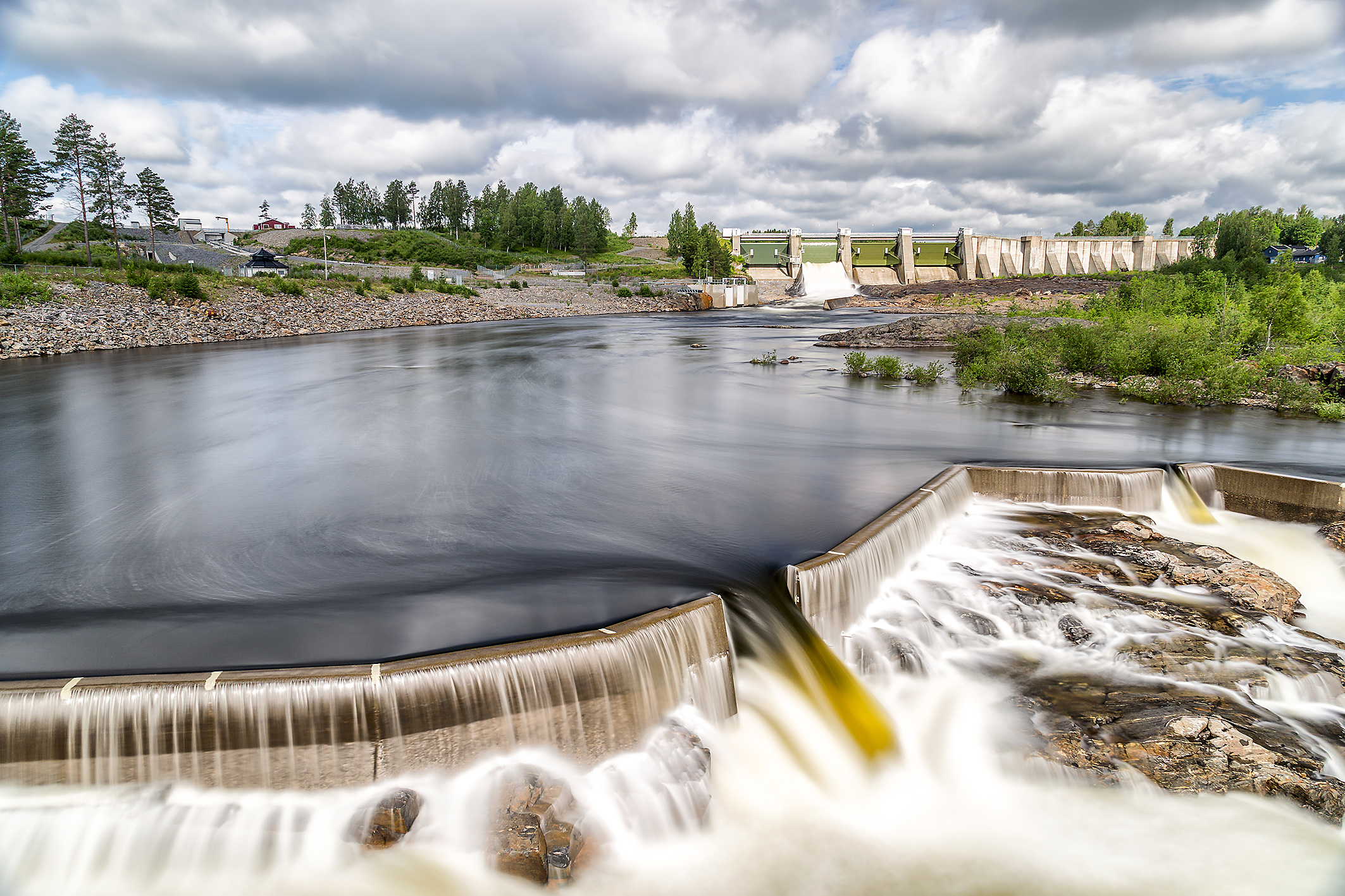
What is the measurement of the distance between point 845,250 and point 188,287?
245 ft

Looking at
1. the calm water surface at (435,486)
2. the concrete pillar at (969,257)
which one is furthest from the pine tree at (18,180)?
the concrete pillar at (969,257)

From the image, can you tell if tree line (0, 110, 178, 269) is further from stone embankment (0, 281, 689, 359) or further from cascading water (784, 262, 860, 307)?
cascading water (784, 262, 860, 307)

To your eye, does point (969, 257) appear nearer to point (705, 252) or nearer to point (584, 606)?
point (705, 252)

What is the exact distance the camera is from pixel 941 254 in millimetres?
93625

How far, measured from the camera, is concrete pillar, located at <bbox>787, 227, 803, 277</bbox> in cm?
9100

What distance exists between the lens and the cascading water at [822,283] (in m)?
85.5

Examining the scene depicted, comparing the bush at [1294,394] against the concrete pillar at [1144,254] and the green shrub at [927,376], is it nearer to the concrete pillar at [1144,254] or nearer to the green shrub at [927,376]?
the green shrub at [927,376]

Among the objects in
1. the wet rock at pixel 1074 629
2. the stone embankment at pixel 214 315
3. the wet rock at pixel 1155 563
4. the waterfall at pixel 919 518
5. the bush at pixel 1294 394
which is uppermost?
the stone embankment at pixel 214 315

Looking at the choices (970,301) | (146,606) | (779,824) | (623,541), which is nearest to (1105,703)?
(779,824)

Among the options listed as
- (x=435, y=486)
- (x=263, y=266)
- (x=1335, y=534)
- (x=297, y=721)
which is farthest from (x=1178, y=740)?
(x=263, y=266)

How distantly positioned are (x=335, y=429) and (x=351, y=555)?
8.46 meters

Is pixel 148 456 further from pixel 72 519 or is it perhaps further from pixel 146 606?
pixel 146 606

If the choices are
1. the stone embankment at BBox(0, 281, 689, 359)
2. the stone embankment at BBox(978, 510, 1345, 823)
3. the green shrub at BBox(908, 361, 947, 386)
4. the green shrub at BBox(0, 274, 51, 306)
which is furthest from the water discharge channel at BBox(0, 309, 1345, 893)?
the green shrub at BBox(0, 274, 51, 306)

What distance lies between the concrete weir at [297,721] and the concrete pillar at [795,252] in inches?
3559
